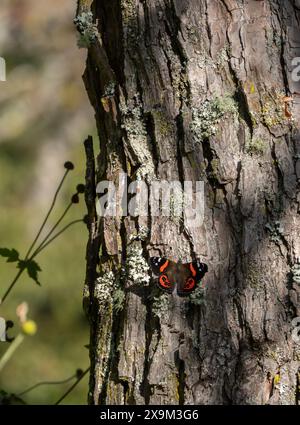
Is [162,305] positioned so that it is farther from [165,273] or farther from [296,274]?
[296,274]

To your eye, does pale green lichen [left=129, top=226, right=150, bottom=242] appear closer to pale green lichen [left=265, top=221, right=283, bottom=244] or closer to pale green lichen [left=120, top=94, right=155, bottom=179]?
pale green lichen [left=120, top=94, right=155, bottom=179]

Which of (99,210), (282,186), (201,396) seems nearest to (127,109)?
(99,210)

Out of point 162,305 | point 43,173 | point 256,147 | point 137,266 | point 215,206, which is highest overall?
point 43,173

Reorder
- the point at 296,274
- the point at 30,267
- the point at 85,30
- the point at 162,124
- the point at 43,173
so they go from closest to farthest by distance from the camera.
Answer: the point at 296,274 < the point at 162,124 < the point at 85,30 < the point at 30,267 < the point at 43,173

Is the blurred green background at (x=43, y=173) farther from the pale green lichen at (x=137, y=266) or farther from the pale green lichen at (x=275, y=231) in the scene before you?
the pale green lichen at (x=275, y=231)

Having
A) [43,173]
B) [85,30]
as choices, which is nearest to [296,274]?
[85,30]

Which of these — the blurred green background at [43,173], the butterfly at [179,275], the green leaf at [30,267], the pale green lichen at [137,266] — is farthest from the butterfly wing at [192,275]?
the blurred green background at [43,173]

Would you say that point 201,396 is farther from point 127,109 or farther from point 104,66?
point 104,66

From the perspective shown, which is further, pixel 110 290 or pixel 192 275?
pixel 110 290
